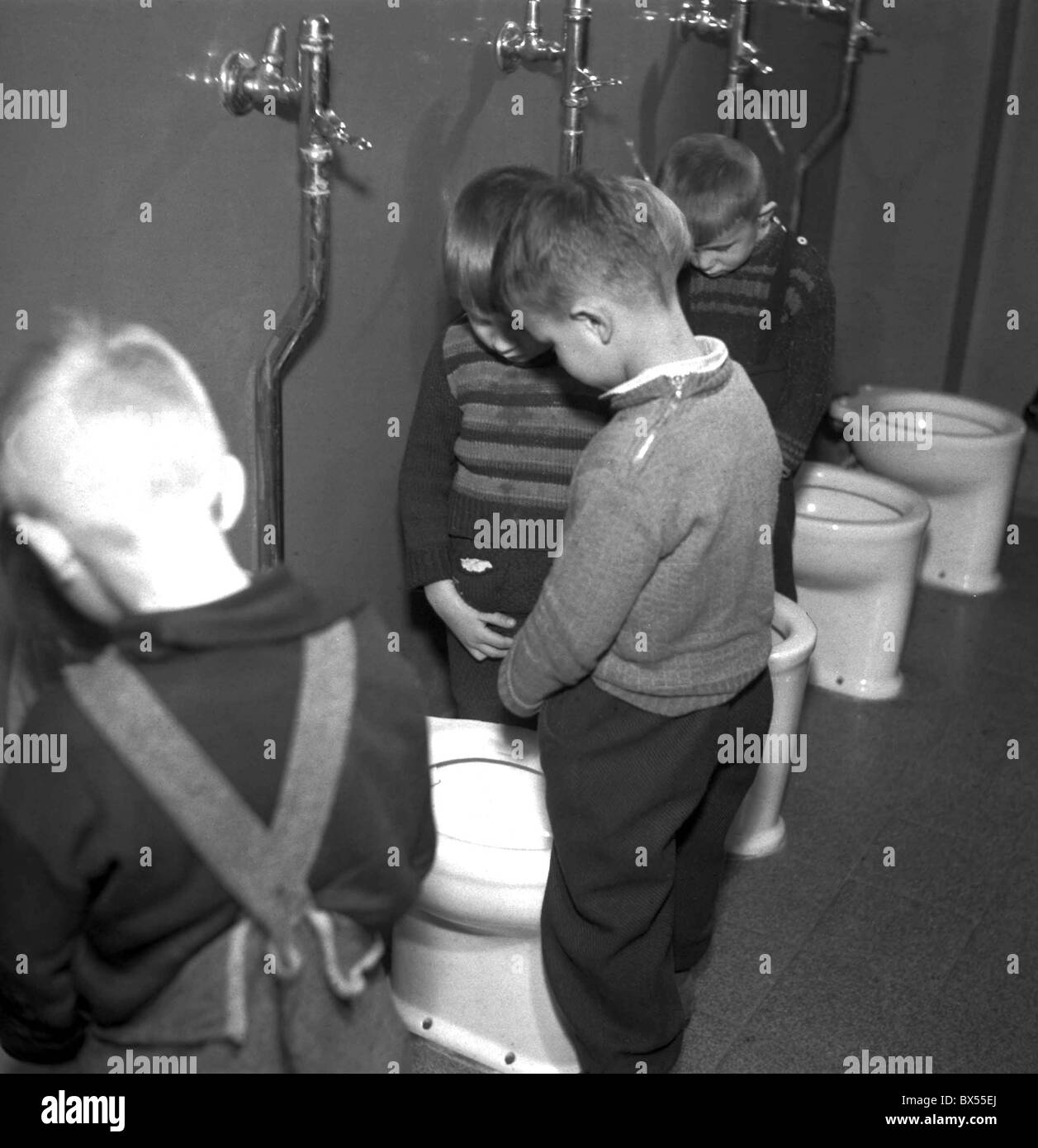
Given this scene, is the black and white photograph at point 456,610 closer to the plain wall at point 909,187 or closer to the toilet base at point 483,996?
the toilet base at point 483,996

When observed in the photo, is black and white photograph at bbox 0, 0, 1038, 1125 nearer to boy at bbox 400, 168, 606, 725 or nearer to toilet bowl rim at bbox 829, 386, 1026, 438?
boy at bbox 400, 168, 606, 725

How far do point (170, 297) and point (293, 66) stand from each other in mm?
283

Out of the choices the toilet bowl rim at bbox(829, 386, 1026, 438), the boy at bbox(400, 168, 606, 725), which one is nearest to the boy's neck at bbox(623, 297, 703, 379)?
the boy at bbox(400, 168, 606, 725)

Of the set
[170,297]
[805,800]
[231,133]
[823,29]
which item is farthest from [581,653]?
[823,29]

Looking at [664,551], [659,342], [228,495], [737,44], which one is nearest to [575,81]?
[737,44]

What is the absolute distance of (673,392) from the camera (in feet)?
4.02

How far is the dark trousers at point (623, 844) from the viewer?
4.57ft

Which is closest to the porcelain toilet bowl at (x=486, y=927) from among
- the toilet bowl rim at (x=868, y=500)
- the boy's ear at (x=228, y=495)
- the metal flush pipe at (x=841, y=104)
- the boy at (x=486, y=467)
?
the boy at (x=486, y=467)

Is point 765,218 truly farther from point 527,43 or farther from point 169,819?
point 169,819

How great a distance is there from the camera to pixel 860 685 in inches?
103

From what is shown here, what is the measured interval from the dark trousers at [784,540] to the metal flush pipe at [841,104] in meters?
0.74

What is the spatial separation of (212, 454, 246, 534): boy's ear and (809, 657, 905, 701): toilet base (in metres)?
1.87

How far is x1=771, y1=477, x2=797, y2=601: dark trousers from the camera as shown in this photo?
2.29m

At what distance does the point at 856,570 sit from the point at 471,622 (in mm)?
1037
